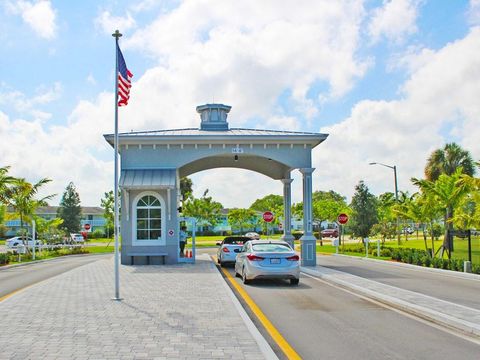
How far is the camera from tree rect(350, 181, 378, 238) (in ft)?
143

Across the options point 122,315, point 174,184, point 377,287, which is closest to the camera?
point 122,315

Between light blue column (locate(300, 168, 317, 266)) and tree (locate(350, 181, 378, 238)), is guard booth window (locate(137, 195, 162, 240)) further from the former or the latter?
tree (locate(350, 181, 378, 238))

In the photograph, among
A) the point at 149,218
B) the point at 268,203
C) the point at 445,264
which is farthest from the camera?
the point at 268,203

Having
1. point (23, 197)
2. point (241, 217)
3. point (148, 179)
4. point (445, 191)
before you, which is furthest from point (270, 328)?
point (241, 217)

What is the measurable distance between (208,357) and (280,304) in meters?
5.60

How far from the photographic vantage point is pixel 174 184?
23141mm

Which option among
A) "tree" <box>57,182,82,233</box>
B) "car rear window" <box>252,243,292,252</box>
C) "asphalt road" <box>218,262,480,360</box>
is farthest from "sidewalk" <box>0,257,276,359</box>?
"tree" <box>57,182,82,233</box>

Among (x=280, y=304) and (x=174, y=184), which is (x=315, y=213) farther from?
(x=280, y=304)

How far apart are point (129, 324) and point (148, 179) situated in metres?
14.8

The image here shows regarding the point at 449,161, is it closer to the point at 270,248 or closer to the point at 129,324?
the point at 270,248

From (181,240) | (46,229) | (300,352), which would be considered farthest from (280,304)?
(46,229)

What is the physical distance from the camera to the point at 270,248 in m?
17.1

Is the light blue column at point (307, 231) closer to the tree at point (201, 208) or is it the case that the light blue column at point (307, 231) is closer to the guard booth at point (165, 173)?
the guard booth at point (165, 173)

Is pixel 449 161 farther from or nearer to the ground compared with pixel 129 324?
farther from the ground
